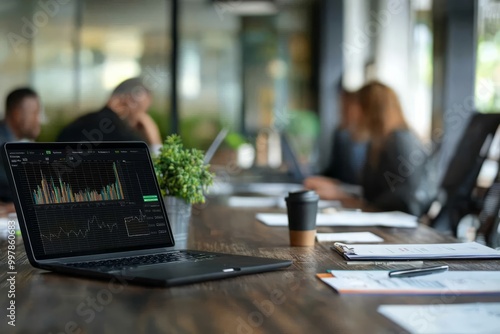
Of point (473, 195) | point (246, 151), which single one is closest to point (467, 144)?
point (473, 195)

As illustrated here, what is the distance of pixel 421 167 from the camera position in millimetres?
4090

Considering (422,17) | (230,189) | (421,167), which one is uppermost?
(422,17)

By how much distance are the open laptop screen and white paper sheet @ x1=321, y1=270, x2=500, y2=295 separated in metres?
0.46

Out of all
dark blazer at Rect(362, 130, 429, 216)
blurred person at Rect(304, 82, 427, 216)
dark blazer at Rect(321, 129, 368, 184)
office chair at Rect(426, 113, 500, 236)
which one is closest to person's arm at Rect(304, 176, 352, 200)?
blurred person at Rect(304, 82, 427, 216)

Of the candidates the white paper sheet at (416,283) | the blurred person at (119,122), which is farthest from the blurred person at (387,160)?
the white paper sheet at (416,283)

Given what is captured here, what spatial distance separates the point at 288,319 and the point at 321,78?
5593 millimetres

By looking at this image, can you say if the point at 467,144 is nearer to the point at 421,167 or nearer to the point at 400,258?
the point at 421,167

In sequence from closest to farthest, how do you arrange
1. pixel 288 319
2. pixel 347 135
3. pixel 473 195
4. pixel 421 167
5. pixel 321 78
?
pixel 288 319, pixel 473 195, pixel 421 167, pixel 347 135, pixel 321 78

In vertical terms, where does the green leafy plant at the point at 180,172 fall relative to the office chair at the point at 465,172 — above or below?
above

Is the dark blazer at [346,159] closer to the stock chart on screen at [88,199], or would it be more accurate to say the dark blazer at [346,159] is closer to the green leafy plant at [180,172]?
the green leafy plant at [180,172]

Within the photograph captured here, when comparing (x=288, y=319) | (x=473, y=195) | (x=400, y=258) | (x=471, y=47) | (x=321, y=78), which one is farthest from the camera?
(x=321, y=78)

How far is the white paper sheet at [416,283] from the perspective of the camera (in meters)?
1.27

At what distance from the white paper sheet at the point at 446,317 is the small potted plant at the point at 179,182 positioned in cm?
82

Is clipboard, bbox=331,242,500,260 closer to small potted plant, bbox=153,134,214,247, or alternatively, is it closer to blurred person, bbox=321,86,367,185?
small potted plant, bbox=153,134,214,247
